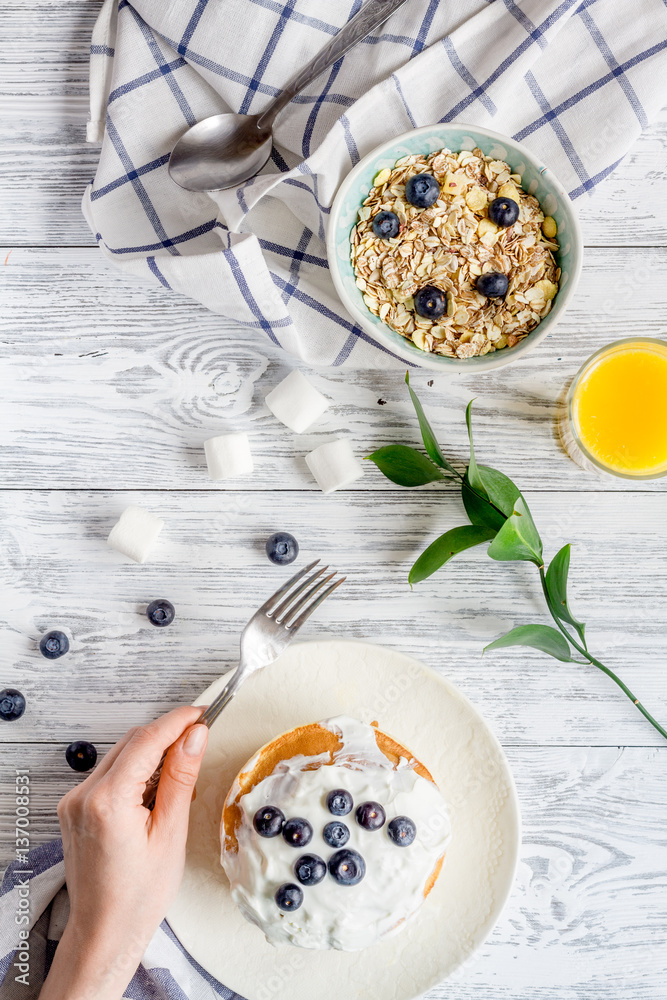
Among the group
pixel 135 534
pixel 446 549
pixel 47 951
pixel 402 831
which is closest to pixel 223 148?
pixel 135 534

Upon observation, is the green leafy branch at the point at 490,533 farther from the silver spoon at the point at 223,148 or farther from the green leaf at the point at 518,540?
the silver spoon at the point at 223,148

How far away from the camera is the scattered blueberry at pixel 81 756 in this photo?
1.48 meters

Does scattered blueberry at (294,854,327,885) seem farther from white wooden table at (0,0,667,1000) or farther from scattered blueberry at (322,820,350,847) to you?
white wooden table at (0,0,667,1000)

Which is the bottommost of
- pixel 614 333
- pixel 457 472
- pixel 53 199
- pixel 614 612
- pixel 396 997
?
pixel 396 997

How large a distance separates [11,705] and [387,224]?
46.1 inches

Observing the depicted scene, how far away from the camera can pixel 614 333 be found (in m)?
1.47

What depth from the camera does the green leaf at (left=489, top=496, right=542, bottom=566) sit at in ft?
4.14

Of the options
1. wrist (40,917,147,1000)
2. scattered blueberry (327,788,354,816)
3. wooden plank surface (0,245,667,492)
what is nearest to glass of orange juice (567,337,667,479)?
wooden plank surface (0,245,667,492)

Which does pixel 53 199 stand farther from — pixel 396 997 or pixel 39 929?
pixel 396 997

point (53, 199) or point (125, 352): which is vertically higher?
point (53, 199)

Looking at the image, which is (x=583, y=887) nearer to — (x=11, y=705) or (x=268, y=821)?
(x=268, y=821)

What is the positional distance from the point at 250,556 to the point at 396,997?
2.81 feet

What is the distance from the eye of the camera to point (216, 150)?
1.37 meters

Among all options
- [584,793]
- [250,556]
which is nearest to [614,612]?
[584,793]
